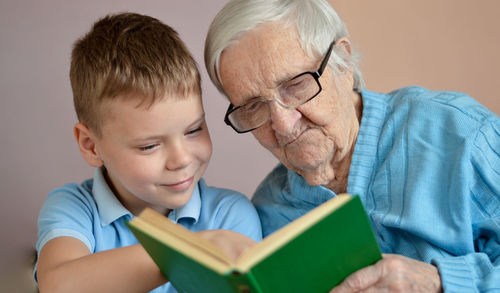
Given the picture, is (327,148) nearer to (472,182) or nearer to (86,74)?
(472,182)

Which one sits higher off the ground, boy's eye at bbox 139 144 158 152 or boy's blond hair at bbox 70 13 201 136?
boy's blond hair at bbox 70 13 201 136

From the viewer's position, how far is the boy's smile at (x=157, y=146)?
5.06 feet

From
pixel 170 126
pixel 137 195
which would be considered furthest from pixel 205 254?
pixel 137 195

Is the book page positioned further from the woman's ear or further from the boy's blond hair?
the woman's ear

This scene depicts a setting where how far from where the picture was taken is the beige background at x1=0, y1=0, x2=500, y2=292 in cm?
247

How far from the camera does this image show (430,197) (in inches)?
60.7

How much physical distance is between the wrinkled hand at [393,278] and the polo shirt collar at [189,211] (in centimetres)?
73

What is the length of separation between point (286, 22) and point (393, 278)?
2.66 feet

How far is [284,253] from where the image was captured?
911mm

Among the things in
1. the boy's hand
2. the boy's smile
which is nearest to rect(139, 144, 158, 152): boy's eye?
the boy's smile

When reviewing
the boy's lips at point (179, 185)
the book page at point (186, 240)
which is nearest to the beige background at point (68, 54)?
the boy's lips at point (179, 185)

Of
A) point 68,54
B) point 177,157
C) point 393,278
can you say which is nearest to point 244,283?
point 393,278

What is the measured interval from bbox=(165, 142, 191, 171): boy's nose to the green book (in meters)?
0.43

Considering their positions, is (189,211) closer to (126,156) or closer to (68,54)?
(126,156)
